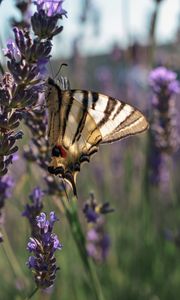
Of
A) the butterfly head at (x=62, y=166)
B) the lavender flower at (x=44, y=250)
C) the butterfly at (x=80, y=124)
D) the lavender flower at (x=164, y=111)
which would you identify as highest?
the butterfly at (x=80, y=124)

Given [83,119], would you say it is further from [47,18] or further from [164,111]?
[164,111]

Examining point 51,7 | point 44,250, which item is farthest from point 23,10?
point 44,250

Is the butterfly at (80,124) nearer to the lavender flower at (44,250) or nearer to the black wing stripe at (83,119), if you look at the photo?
the black wing stripe at (83,119)

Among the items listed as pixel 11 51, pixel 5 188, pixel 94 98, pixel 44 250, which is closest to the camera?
pixel 44 250

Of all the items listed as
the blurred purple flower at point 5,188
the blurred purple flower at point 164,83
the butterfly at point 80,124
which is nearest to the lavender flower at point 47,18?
the butterfly at point 80,124

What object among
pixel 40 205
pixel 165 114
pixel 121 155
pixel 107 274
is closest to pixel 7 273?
pixel 107 274

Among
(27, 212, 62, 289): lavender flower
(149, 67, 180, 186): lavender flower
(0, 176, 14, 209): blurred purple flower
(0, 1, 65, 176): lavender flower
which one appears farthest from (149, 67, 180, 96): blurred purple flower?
(27, 212, 62, 289): lavender flower
